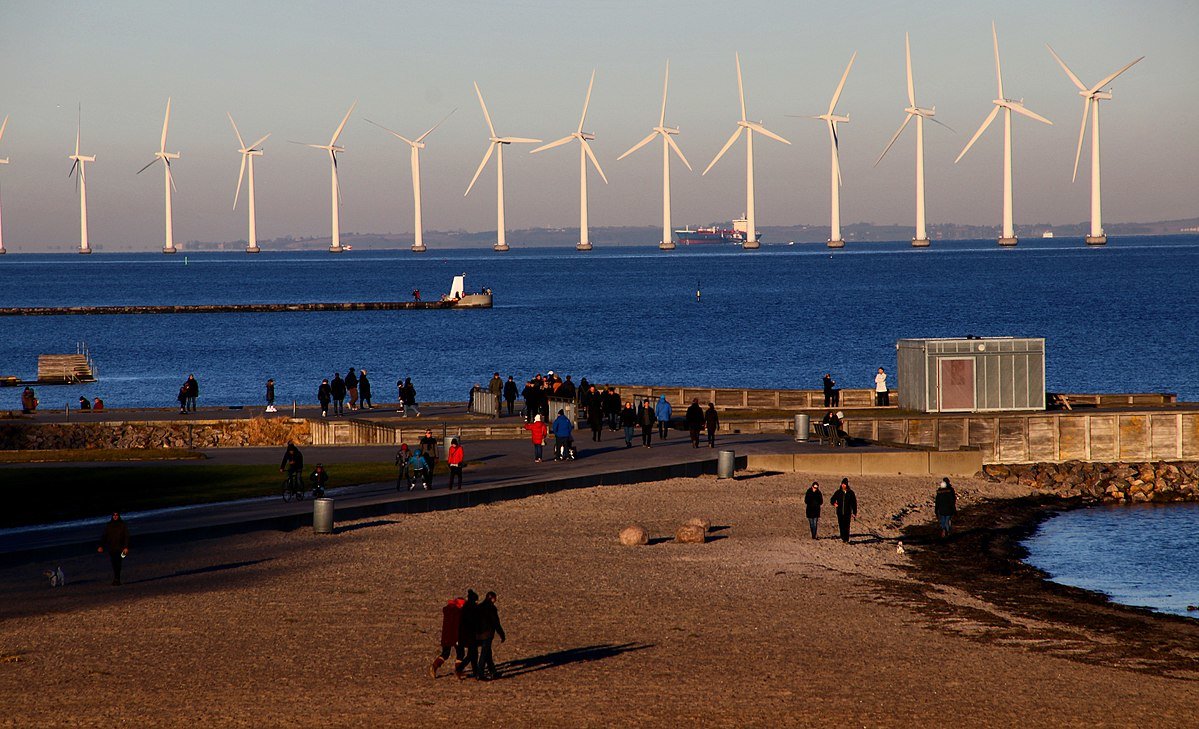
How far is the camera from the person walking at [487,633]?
19.1 metres

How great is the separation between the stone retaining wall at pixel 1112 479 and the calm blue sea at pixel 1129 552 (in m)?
1.46

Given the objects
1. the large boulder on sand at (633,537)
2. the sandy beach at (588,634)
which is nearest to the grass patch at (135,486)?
the sandy beach at (588,634)

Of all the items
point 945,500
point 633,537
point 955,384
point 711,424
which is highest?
point 955,384

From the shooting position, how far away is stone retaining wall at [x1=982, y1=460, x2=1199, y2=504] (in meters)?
44.1

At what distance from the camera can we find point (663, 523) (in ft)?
107

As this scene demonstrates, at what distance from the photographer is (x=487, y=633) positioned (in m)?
19.2

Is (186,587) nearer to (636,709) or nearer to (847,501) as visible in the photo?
(636,709)

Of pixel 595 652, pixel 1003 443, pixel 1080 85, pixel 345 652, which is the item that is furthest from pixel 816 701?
pixel 1080 85

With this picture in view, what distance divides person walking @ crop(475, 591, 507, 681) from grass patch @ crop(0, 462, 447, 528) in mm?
16021

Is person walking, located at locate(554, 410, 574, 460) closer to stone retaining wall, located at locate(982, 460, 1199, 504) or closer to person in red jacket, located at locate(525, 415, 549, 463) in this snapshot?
person in red jacket, located at locate(525, 415, 549, 463)

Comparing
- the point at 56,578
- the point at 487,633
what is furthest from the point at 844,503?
the point at 56,578

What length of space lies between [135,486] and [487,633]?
66.0ft

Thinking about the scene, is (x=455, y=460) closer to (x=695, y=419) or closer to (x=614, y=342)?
(x=695, y=419)

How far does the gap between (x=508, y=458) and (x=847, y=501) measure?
12.7 metres
